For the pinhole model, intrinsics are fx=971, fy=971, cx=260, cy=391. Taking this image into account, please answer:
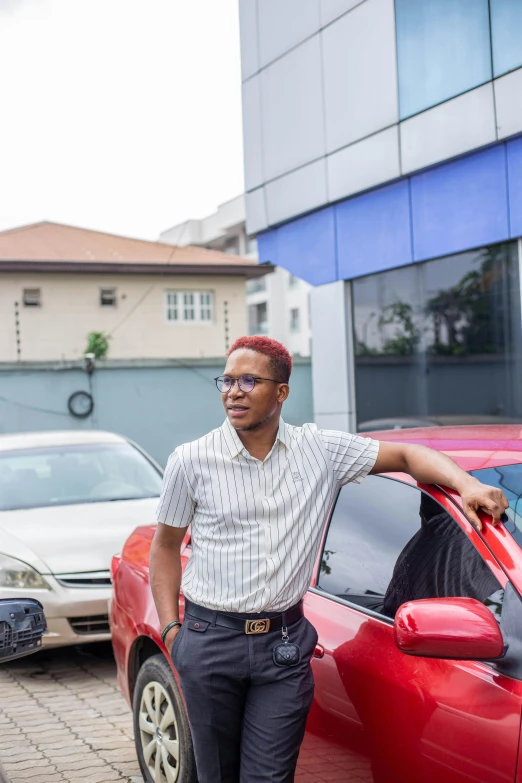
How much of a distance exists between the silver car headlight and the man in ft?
11.9

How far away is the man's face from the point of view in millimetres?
2875

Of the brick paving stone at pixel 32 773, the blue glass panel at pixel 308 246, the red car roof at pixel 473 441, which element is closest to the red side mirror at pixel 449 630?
the red car roof at pixel 473 441

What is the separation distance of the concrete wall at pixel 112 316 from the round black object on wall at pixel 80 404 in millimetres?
11392

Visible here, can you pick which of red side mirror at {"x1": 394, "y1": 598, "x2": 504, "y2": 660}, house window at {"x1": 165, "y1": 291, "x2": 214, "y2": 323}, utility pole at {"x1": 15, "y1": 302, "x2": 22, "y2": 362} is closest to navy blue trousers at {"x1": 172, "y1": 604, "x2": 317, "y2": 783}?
red side mirror at {"x1": 394, "y1": 598, "x2": 504, "y2": 660}

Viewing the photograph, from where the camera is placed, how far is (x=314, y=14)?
1238 cm

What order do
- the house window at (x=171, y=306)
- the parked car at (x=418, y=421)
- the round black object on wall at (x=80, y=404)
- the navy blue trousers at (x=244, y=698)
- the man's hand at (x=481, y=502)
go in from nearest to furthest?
the man's hand at (x=481, y=502) < the navy blue trousers at (x=244, y=698) < the parked car at (x=418, y=421) < the round black object on wall at (x=80, y=404) < the house window at (x=171, y=306)

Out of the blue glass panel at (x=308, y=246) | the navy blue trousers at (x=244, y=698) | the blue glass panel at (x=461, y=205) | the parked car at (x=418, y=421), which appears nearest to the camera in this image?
the navy blue trousers at (x=244, y=698)

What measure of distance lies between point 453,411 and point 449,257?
2196 millimetres

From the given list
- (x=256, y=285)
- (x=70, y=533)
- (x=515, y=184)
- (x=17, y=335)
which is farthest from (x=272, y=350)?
(x=256, y=285)

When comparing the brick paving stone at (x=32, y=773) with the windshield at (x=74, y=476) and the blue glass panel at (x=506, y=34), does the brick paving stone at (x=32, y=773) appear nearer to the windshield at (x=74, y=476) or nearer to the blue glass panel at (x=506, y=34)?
the windshield at (x=74, y=476)

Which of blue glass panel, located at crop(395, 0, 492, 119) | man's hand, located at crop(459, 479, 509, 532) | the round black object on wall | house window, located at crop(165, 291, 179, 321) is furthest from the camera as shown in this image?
house window, located at crop(165, 291, 179, 321)

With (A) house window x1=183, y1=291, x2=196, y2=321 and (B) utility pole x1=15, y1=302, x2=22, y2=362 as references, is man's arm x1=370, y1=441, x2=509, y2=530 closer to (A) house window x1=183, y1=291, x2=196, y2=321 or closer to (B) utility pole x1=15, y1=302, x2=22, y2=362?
(B) utility pole x1=15, y1=302, x2=22, y2=362

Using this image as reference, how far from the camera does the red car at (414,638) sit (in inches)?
93.0

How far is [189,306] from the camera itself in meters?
33.0
